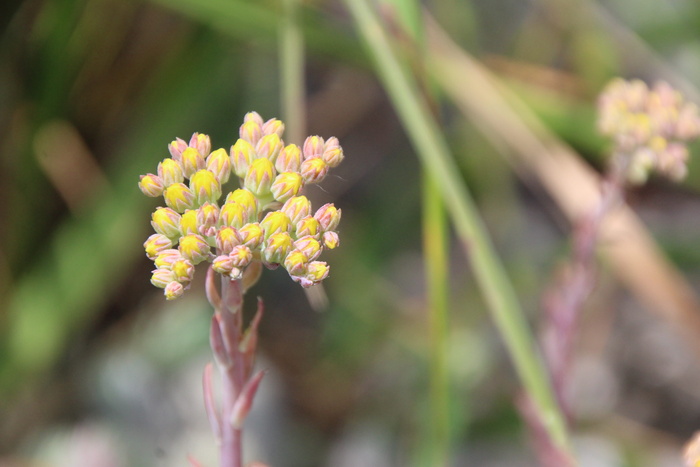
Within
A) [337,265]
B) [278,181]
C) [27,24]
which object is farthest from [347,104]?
[278,181]

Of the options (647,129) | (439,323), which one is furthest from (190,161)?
(647,129)

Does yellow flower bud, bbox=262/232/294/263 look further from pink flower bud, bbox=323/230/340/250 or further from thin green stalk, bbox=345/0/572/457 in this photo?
thin green stalk, bbox=345/0/572/457

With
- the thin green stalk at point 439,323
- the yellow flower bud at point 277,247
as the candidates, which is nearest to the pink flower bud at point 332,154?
the yellow flower bud at point 277,247

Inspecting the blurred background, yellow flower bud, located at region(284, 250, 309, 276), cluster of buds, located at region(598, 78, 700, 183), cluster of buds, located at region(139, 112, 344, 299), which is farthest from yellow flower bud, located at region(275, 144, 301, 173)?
the blurred background

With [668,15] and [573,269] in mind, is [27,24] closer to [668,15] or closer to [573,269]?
[573,269]

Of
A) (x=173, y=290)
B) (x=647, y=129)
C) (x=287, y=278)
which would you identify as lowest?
(x=173, y=290)

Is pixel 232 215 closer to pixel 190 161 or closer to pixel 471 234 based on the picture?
pixel 190 161
